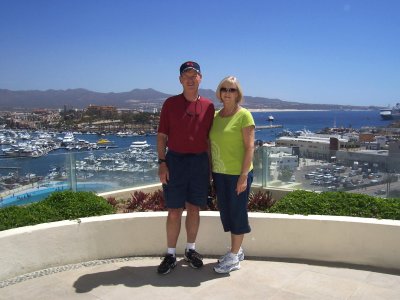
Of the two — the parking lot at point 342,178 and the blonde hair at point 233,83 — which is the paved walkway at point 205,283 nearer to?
the blonde hair at point 233,83

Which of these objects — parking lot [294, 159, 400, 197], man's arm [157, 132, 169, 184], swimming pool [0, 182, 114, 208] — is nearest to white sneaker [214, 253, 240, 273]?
man's arm [157, 132, 169, 184]

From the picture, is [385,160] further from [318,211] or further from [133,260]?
[133,260]

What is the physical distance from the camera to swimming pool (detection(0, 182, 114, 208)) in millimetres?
5500

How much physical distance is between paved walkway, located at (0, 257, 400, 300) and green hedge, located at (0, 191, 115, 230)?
0.57 metres

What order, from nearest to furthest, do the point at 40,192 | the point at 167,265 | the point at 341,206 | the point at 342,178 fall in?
the point at 167,265
the point at 341,206
the point at 40,192
the point at 342,178

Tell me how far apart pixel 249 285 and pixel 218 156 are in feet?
3.64

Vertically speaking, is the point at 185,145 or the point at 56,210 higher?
the point at 185,145

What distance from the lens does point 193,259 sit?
3818 mm

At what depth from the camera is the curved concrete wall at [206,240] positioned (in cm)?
373

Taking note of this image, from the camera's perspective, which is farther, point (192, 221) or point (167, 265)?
point (192, 221)

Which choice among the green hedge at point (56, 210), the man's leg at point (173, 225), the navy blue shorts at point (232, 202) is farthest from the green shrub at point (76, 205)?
the navy blue shorts at point (232, 202)

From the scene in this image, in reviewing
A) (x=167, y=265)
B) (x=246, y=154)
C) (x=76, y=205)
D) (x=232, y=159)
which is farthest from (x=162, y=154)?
(x=76, y=205)

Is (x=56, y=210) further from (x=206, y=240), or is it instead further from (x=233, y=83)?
(x=233, y=83)

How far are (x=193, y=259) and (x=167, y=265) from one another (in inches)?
10.1
